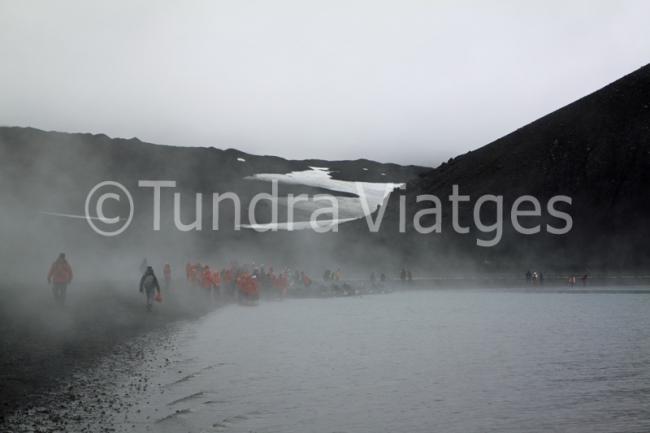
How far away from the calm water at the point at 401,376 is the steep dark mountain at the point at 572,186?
75825 millimetres

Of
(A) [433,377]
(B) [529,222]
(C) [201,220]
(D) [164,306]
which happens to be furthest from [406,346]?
(C) [201,220]

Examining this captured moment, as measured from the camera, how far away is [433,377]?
1989cm

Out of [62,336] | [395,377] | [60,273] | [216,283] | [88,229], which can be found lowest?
[395,377]

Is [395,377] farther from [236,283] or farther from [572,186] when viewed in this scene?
[572,186]

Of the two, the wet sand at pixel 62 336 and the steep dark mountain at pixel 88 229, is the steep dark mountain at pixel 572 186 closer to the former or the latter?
the steep dark mountain at pixel 88 229

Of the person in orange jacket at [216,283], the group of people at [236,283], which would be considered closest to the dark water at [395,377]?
the group of people at [236,283]

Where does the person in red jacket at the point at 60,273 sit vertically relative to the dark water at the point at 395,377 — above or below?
above

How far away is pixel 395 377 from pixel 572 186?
367 feet

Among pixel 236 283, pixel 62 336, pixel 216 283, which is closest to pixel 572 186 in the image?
pixel 236 283

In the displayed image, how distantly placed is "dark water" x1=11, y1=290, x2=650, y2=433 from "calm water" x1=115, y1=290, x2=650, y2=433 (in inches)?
1.6

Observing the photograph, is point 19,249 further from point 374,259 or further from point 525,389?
point 525,389

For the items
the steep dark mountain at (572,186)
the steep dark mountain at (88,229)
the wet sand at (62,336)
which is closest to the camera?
the wet sand at (62,336)

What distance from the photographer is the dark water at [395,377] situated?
14438 mm

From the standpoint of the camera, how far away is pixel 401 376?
20.0 m
